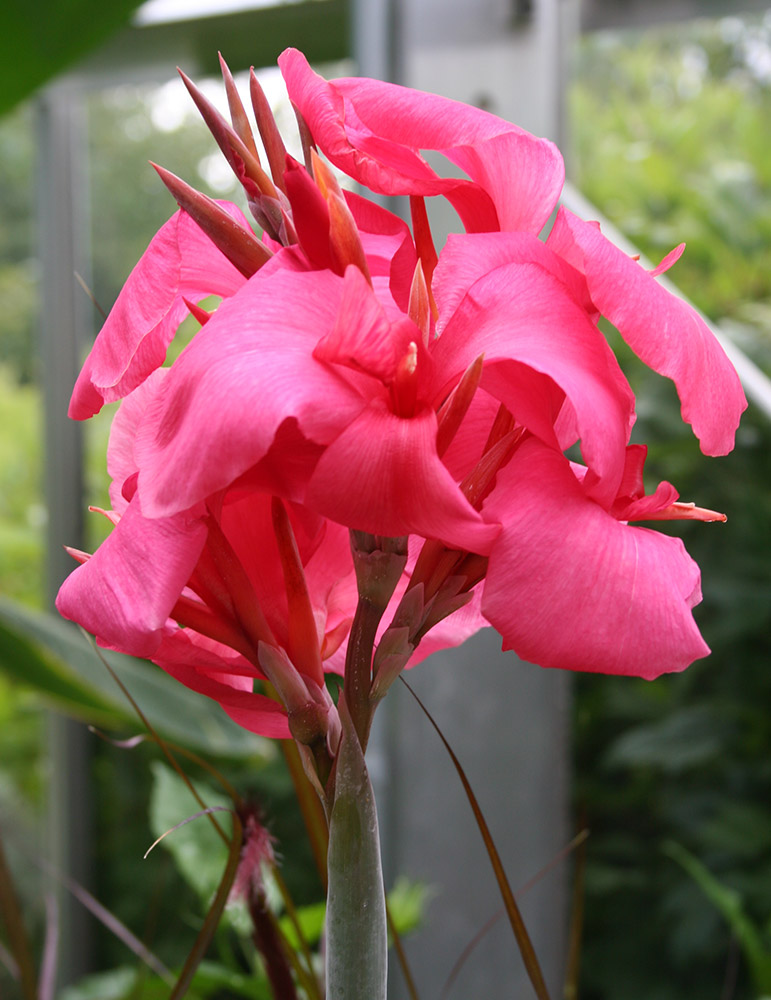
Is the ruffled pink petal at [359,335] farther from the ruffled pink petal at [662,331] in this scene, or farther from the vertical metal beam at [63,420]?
the vertical metal beam at [63,420]

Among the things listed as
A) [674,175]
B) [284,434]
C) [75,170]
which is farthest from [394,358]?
[75,170]

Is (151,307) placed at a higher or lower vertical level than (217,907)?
higher

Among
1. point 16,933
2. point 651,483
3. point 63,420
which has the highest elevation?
point 16,933

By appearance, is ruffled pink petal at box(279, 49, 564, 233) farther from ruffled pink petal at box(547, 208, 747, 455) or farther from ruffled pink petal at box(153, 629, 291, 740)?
ruffled pink petal at box(153, 629, 291, 740)

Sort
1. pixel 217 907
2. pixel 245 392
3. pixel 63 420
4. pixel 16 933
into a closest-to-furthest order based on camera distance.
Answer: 1. pixel 245 392
2. pixel 217 907
3. pixel 16 933
4. pixel 63 420

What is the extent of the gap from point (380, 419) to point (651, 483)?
108 centimetres

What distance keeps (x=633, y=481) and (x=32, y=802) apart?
183 cm

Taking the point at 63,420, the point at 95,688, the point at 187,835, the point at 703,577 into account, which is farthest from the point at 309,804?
the point at 63,420

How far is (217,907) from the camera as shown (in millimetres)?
257

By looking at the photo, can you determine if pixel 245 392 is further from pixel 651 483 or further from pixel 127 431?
pixel 651 483

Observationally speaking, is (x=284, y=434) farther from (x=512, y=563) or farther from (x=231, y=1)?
(x=231, y=1)

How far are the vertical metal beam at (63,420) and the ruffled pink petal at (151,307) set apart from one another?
159 cm

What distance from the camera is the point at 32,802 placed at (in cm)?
174

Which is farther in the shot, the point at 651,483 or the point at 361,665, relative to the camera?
the point at 651,483
